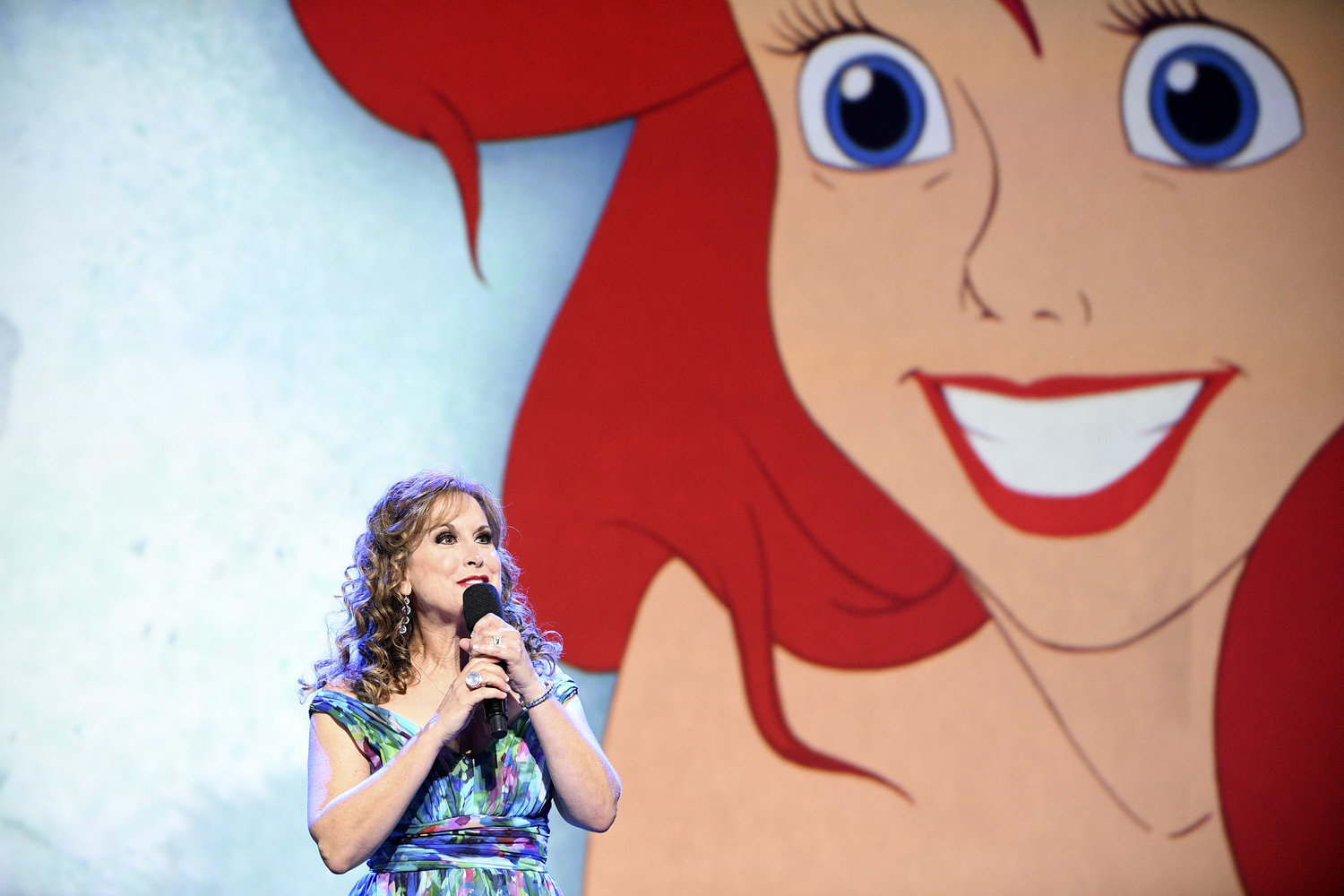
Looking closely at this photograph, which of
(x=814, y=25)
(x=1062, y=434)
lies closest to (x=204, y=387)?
(x=814, y=25)

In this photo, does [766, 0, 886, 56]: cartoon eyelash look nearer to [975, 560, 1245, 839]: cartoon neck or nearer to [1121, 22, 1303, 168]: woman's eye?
[1121, 22, 1303, 168]: woman's eye

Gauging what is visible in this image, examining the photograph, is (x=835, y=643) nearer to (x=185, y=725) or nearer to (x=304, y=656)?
(x=304, y=656)

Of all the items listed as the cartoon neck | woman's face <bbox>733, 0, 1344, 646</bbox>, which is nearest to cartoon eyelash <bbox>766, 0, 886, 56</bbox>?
woman's face <bbox>733, 0, 1344, 646</bbox>

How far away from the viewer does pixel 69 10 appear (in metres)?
3.11

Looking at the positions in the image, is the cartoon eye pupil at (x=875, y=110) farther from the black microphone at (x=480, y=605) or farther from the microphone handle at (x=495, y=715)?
the microphone handle at (x=495, y=715)

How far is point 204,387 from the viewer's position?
10.1ft

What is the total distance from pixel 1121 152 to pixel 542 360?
1888 mm

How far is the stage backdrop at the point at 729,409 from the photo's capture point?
118 inches

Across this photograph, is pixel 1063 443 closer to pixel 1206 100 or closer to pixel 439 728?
pixel 1206 100

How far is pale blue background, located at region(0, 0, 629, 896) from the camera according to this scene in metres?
2.94

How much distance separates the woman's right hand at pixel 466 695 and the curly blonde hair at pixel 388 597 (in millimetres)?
216

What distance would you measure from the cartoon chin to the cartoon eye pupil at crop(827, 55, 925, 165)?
2.24 ft

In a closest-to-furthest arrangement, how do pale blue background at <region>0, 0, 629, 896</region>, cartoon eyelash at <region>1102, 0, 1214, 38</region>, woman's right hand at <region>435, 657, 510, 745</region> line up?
woman's right hand at <region>435, 657, 510, 745</region>, pale blue background at <region>0, 0, 629, 896</region>, cartoon eyelash at <region>1102, 0, 1214, 38</region>

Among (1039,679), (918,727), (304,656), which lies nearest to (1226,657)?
(1039,679)
